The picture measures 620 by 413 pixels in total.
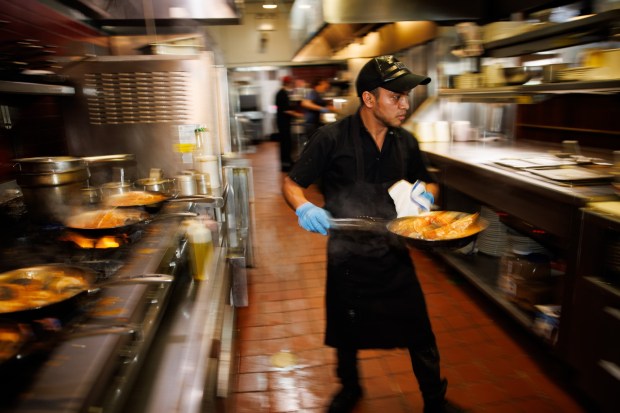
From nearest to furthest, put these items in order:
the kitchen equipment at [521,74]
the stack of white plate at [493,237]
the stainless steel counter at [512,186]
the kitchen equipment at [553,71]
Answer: the stainless steel counter at [512,186] → the kitchen equipment at [553,71] → the kitchen equipment at [521,74] → the stack of white plate at [493,237]

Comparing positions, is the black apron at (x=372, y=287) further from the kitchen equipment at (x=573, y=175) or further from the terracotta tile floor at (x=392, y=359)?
the kitchen equipment at (x=573, y=175)

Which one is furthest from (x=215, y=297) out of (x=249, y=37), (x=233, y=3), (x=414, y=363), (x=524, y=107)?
(x=249, y=37)

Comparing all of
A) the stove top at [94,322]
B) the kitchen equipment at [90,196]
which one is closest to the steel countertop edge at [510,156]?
the stove top at [94,322]

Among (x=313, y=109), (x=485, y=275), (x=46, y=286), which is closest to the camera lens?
(x=46, y=286)

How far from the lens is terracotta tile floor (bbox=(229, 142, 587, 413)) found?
2.33 m

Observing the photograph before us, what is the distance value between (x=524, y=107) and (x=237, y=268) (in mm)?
4257

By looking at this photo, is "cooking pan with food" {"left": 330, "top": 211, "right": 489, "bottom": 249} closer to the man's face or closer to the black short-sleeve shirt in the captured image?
the black short-sleeve shirt

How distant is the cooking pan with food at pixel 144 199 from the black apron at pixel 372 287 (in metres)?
0.84

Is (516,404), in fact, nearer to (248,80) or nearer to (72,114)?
(72,114)

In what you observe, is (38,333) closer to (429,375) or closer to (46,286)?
(46,286)

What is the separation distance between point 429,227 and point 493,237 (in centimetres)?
221

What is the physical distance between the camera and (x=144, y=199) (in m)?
2.11

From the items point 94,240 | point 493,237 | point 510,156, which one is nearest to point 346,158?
point 94,240

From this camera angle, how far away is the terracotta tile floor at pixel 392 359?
2.33 metres
